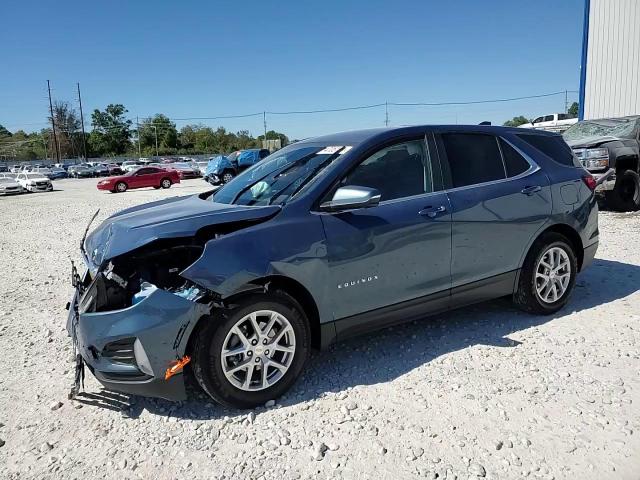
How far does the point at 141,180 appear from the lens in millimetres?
28531

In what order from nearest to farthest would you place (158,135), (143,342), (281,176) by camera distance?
(143,342), (281,176), (158,135)

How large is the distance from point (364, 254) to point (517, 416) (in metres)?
1.35

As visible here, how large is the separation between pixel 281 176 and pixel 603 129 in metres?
10.4

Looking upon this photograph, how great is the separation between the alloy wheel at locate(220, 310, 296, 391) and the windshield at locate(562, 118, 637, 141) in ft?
34.0

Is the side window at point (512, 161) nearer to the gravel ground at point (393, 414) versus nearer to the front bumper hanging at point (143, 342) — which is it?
the gravel ground at point (393, 414)

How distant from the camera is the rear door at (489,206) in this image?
3.71 meters

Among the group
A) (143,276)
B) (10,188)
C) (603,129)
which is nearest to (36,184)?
(10,188)

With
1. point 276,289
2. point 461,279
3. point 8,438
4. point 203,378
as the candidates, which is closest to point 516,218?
point 461,279

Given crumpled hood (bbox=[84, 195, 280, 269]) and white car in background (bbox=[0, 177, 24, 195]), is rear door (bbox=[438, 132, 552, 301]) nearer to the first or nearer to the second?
crumpled hood (bbox=[84, 195, 280, 269])

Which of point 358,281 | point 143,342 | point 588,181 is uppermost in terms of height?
point 588,181

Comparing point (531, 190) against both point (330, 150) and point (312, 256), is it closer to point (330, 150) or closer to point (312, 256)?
point (330, 150)

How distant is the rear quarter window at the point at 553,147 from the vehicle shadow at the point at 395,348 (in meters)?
1.39

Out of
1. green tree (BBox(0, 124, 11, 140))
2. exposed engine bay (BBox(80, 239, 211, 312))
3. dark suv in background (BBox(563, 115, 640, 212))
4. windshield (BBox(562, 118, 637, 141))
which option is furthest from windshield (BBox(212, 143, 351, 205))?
green tree (BBox(0, 124, 11, 140))

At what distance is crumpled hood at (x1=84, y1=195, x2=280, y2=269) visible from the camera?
9.48ft
